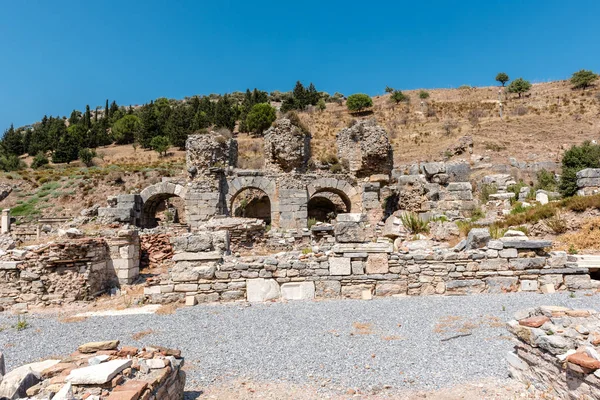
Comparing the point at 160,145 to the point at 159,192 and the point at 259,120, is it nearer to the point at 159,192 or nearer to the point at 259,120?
the point at 259,120

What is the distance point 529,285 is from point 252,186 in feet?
46.9

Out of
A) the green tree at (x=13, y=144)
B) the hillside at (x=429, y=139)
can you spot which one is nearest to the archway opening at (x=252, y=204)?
the hillside at (x=429, y=139)

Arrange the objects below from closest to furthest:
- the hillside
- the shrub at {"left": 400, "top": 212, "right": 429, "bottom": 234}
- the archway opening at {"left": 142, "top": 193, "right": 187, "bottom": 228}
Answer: the shrub at {"left": 400, "top": 212, "right": 429, "bottom": 234}, the archway opening at {"left": 142, "top": 193, "right": 187, "bottom": 228}, the hillside

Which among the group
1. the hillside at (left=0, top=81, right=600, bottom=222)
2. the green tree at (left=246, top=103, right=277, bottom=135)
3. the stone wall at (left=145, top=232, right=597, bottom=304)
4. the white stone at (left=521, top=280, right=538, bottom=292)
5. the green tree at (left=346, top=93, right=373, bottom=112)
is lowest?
the white stone at (left=521, top=280, right=538, bottom=292)

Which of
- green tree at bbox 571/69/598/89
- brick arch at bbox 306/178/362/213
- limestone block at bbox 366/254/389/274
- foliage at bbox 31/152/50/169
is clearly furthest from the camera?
foliage at bbox 31/152/50/169

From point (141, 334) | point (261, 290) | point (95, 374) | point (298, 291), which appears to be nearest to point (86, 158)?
point (261, 290)

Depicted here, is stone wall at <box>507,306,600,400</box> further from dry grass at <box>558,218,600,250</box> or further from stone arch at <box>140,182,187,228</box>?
stone arch at <box>140,182,187,228</box>

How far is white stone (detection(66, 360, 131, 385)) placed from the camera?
2.85 metres

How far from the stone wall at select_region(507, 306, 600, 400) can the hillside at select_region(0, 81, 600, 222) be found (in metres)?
27.5

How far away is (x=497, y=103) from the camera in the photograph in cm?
4762

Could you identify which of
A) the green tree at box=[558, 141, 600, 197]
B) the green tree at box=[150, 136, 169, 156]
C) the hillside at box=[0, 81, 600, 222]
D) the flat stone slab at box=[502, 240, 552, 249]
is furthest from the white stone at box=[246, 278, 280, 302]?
the green tree at box=[150, 136, 169, 156]

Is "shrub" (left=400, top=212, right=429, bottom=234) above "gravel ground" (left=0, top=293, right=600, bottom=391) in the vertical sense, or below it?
above

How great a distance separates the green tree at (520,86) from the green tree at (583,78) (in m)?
5.28

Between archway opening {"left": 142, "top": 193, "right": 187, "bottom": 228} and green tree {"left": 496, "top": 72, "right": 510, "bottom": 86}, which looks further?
green tree {"left": 496, "top": 72, "right": 510, "bottom": 86}
